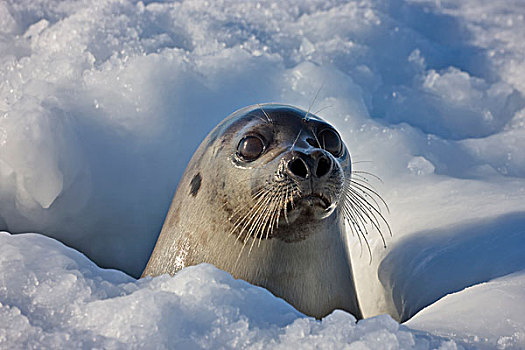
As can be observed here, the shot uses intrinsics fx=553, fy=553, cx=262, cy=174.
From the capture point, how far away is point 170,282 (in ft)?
5.56

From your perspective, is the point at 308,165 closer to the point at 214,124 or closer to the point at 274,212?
the point at 274,212

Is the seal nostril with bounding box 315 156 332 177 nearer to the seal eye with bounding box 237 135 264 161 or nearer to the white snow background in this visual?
the seal eye with bounding box 237 135 264 161

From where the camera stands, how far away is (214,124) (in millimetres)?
4016

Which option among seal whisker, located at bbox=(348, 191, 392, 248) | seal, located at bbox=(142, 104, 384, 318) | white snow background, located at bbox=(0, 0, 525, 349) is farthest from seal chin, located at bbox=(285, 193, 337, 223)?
white snow background, located at bbox=(0, 0, 525, 349)

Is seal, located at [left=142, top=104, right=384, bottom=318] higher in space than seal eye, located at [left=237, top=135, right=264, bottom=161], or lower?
→ lower

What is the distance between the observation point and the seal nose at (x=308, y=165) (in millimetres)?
2178

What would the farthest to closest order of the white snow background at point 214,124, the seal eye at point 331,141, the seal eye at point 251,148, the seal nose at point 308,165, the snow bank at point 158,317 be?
the seal eye at point 331,141
the seal eye at point 251,148
the seal nose at point 308,165
the white snow background at point 214,124
the snow bank at point 158,317

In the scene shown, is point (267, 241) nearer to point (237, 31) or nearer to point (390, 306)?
point (390, 306)

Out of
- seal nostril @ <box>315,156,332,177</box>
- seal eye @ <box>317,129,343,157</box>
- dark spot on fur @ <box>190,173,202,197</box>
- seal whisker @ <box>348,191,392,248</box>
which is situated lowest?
seal whisker @ <box>348,191,392,248</box>

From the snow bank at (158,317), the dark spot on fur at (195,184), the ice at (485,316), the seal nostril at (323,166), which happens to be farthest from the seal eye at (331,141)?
the snow bank at (158,317)

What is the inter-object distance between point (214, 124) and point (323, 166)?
1.93 m

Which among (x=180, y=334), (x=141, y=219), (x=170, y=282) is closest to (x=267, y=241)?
(x=170, y=282)

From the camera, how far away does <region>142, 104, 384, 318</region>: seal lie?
7.31 feet

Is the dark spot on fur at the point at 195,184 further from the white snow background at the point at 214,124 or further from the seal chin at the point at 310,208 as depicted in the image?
the white snow background at the point at 214,124
